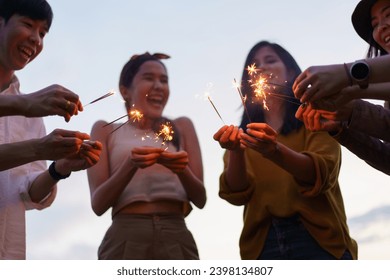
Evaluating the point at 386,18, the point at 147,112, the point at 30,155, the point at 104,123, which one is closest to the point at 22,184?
the point at 30,155

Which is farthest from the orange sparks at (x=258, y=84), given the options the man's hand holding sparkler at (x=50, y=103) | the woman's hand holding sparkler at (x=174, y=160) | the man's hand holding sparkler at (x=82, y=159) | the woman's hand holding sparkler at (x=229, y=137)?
the man's hand holding sparkler at (x=50, y=103)

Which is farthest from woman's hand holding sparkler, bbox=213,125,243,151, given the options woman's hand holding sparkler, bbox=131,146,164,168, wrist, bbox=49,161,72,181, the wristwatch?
wrist, bbox=49,161,72,181

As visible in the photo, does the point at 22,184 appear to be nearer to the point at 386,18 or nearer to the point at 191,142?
the point at 191,142

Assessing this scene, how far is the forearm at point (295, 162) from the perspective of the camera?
2.73 meters

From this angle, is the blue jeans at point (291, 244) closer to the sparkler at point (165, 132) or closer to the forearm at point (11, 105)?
the sparkler at point (165, 132)

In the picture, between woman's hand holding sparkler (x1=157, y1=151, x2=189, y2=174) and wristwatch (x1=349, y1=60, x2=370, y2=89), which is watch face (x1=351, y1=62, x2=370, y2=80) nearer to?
wristwatch (x1=349, y1=60, x2=370, y2=89)

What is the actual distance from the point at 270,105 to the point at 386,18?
78 centimetres

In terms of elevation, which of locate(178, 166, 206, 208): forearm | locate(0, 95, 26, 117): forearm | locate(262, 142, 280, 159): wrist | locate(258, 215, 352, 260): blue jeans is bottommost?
locate(258, 215, 352, 260): blue jeans

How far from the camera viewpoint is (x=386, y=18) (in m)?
2.86

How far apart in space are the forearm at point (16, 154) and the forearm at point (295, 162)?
3.83 ft

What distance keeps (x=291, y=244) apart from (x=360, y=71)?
0.90 metres

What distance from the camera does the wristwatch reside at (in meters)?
2.33

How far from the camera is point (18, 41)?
10.1 feet

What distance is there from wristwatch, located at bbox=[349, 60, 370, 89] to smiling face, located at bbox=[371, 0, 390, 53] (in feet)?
1.98
